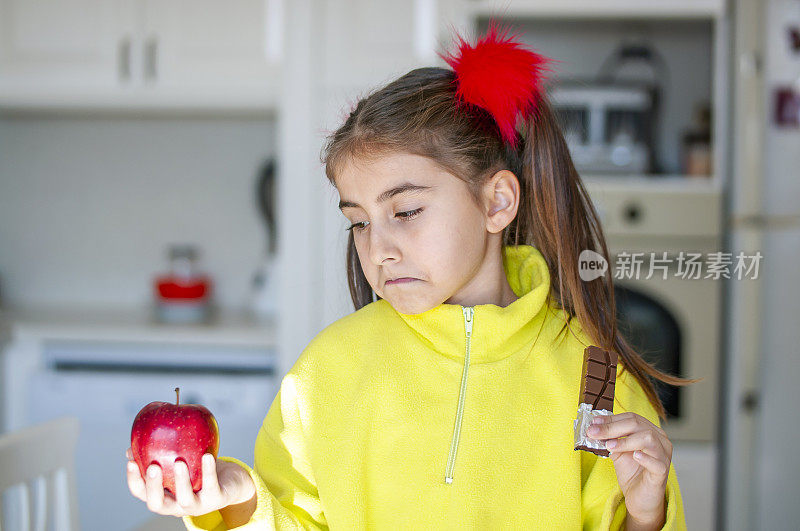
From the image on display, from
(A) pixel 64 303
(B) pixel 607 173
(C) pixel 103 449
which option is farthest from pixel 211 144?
(B) pixel 607 173

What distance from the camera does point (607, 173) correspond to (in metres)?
2.02

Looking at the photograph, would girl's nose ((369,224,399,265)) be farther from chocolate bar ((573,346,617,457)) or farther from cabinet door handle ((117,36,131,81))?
cabinet door handle ((117,36,131,81))

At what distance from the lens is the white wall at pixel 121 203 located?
262 cm

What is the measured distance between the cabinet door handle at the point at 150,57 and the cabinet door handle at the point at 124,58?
0.18 ft

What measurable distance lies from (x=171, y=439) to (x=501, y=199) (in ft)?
1.47

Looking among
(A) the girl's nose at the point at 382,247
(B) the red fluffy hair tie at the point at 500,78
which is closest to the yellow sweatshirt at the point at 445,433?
(A) the girl's nose at the point at 382,247

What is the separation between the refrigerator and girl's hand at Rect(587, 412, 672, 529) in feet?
3.97

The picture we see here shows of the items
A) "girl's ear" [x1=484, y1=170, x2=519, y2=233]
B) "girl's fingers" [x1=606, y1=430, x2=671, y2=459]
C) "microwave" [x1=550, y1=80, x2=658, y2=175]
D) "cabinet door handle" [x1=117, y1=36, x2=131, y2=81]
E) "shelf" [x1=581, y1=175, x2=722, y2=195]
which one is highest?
"cabinet door handle" [x1=117, y1=36, x2=131, y2=81]

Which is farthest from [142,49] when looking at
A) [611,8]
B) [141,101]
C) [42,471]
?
[42,471]

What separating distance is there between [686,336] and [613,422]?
4.56 feet

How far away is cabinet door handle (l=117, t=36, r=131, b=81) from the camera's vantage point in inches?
87.7

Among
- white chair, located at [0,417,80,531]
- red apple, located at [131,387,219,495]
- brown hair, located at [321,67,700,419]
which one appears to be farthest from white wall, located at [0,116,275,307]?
red apple, located at [131,387,219,495]

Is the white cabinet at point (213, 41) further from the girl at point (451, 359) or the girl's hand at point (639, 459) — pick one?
the girl's hand at point (639, 459)

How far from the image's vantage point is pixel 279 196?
2123mm
